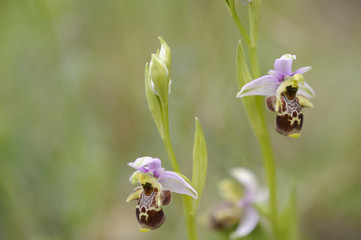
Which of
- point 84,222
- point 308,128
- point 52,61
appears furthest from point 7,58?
point 308,128

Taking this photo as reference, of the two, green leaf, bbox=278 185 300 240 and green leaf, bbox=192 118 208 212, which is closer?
green leaf, bbox=192 118 208 212

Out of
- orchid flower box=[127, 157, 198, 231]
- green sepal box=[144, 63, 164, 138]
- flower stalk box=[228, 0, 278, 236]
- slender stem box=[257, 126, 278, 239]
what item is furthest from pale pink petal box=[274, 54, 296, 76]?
orchid flower box=[127, 157, 198, 231]

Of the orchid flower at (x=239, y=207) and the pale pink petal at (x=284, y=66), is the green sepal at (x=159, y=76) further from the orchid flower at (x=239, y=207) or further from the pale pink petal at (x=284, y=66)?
the orchid flower at (x=239, y=207)

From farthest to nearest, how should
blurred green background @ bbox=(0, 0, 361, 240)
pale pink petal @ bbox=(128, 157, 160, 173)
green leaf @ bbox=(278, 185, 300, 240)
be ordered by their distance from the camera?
1. blurred green background @ bbox=(0, 0, 361, 240)
2. green leaf @ bbox=(278, 185, 300, 240)
3. pale pink petal @ bbox=(128, 157, 160, 173)

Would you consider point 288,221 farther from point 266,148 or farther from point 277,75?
point 277,75

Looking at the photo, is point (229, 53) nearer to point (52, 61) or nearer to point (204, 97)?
point (204, 97)

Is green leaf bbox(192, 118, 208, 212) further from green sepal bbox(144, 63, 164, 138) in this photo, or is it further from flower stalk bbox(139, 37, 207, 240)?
green sepal bbox(144, 63, 164, 138)
